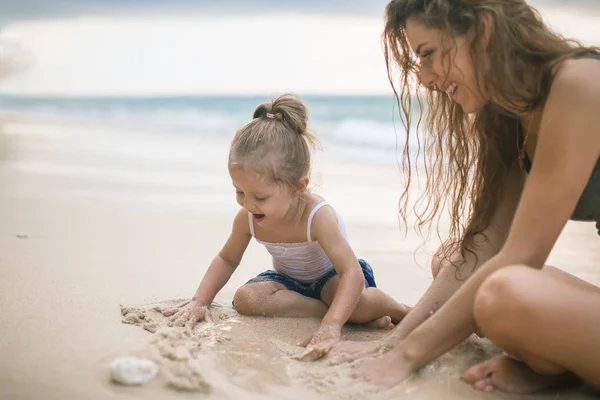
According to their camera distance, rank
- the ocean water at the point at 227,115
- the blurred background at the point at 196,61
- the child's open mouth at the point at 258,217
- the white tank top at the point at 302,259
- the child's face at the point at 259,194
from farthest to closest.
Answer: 1. the blurred background at the point at 196,61
2. the ocean water at the point at 227,115
3. the white tank top at the point at 302,259
4. the child's open mouth at the point at 258,217
5. the child's face at the point at 259,194

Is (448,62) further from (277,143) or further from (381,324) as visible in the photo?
(381,324)

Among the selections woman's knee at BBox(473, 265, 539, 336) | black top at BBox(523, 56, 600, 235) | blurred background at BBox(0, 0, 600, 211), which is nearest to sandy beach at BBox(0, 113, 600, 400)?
woman's knee at BBox(473, 265, 539, 336)

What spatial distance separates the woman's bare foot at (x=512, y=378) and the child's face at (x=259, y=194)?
3.41 ft

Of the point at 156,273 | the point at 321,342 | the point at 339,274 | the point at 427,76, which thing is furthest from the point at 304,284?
the point at 427,76

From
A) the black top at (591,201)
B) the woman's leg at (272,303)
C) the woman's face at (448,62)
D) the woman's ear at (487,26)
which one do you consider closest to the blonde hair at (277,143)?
the woman's leg at (272,303)

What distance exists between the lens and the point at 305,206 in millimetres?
3057

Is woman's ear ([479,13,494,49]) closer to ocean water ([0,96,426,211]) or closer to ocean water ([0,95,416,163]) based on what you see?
ocean water ([0,96,426,211])

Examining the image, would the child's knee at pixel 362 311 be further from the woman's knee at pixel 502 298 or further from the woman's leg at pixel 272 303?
the woman's knee at pixel 502 298

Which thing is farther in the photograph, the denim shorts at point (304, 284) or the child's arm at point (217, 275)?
the denim shorts at point (304, 284)

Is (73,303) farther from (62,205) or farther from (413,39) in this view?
(62,205)

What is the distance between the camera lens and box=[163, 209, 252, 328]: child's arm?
2.86m

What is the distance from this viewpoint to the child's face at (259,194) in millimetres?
2846

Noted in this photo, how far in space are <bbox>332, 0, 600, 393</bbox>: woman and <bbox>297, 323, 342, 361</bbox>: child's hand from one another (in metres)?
0.08

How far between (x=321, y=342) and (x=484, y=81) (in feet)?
3.43
